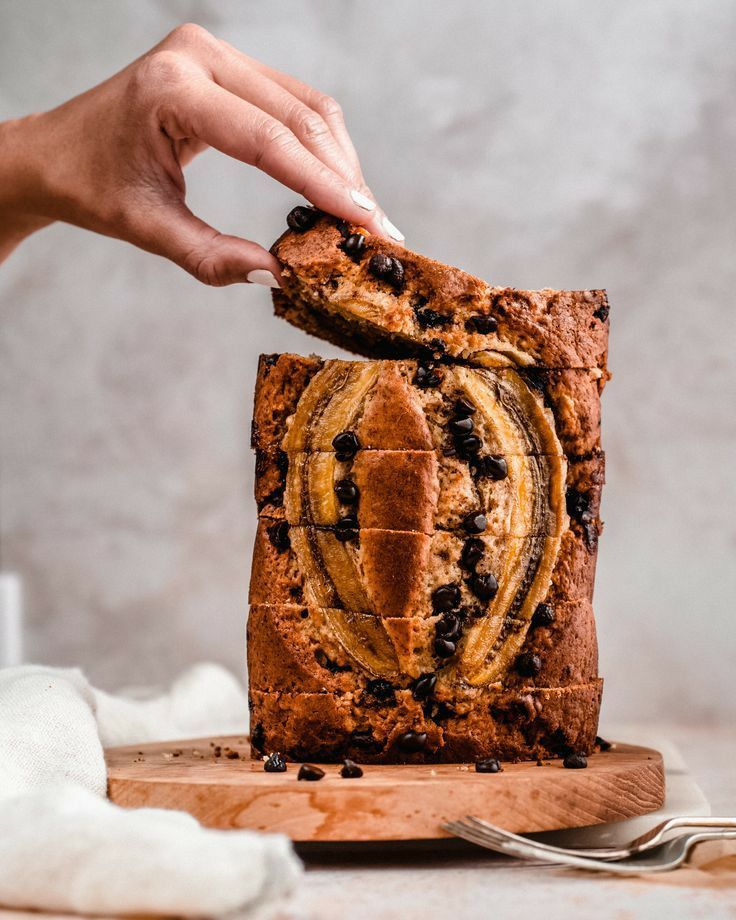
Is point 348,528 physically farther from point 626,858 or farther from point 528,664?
point 626,858

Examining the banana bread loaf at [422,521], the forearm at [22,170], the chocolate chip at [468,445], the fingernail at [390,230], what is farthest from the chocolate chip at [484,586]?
the forearm at [22,170]

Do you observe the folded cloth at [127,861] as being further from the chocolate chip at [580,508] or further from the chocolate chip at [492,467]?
the chocolate chip at [580,508]

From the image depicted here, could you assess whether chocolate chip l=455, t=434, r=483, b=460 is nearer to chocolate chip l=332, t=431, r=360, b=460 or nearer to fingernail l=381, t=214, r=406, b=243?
chocolate chip l=332, t=431, r=360, b=460

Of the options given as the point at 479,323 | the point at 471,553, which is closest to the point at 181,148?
the point at 479,323

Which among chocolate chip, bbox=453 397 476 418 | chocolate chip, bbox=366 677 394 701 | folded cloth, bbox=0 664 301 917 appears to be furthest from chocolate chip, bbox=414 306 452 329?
folded cloth, bbox=0 664 301 917

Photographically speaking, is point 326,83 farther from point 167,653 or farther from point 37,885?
point 37,885

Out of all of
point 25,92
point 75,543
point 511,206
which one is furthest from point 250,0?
point 75,543

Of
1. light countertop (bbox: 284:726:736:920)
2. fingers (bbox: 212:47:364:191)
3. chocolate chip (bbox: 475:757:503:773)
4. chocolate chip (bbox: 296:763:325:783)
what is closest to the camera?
light countertop (bbox: 284:726:736:920)
